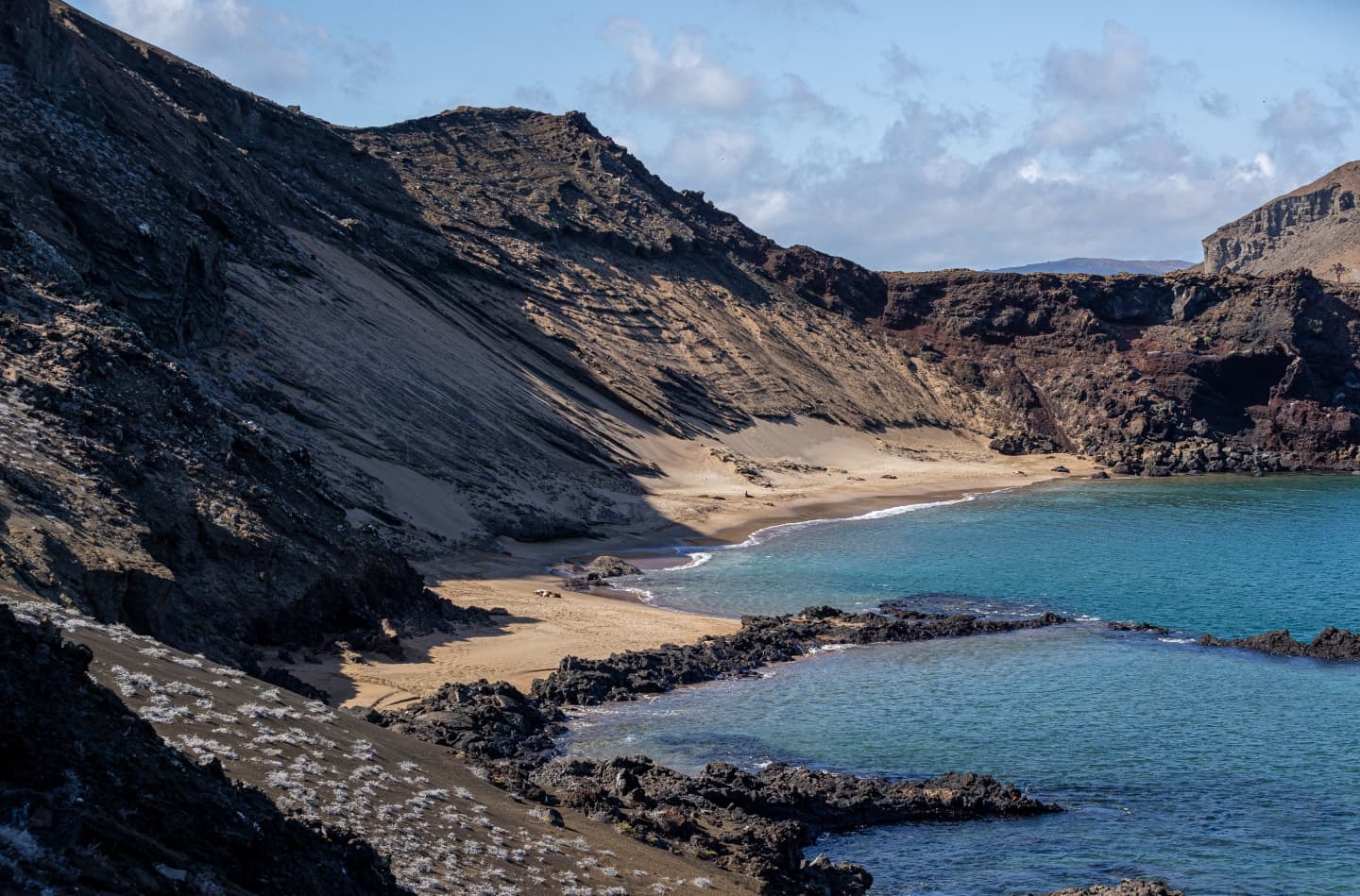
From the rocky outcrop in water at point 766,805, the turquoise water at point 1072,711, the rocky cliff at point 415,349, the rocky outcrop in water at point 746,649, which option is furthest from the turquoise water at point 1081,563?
the rocky outcrop in water at point 766,805

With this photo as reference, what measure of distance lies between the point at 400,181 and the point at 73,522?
50860 mm

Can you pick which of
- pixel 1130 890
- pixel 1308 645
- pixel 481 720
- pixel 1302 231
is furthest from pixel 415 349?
pixel 1302 231

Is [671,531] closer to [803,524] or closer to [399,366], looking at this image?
[803,524]

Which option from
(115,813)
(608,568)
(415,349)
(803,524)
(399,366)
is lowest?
(608,568)

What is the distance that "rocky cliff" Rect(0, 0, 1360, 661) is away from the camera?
22328 mm

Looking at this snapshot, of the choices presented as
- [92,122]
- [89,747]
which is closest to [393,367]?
[92,122]

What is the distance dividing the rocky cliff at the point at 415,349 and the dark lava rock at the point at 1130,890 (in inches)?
514

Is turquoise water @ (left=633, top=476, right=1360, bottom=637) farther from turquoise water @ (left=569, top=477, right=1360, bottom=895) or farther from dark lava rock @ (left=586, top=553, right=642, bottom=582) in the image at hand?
dark lava rock @ (left=586, top=553, right=642, bottom=582)

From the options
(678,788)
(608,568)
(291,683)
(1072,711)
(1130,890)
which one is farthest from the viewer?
(608,568)

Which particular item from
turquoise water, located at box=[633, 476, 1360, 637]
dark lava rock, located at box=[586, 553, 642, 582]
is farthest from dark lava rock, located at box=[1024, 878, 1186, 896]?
dark lava rock, located at box=[586, 553, 642, 582]

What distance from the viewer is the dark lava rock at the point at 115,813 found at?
725 cm

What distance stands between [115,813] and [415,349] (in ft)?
132

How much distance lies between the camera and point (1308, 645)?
2942cm

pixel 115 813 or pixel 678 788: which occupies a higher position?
pixel 115 813
